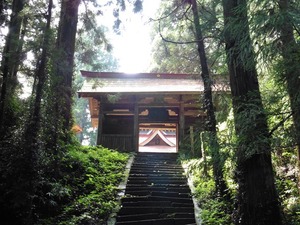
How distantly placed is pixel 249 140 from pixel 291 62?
1.22m

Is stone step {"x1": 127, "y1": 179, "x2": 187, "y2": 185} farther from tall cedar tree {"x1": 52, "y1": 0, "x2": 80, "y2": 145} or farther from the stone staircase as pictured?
tall cedar tree {"x1": 52, "y1": 0, "x2": 80, "y2": 145}

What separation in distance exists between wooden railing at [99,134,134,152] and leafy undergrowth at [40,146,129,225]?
9.41 feet

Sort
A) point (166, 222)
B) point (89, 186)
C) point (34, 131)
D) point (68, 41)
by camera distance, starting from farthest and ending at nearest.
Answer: point (68, 41), point (89, 186), point (166, 222), point (34, 131)

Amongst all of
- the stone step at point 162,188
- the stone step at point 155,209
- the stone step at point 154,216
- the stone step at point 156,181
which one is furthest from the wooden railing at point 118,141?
the stone step at point 154,216

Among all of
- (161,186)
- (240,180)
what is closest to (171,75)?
(161,186)

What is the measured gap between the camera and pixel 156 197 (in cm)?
768

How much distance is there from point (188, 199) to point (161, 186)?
113 cm

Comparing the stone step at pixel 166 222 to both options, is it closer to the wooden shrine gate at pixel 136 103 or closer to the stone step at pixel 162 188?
the stone step at pixel 162 188

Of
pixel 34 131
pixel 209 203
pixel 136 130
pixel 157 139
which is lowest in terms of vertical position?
pixel 209 203

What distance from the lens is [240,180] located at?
198 inches

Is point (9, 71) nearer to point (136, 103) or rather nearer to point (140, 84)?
point (136, 103)

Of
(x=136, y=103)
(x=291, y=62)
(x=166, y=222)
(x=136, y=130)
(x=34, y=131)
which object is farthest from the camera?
(x=136, y=103)

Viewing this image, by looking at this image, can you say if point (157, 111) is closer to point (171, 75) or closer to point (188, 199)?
point (171, 75)

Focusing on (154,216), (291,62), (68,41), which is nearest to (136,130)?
(68,41)
